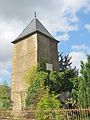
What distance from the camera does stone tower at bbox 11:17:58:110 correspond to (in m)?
27.8

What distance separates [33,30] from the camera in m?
29.1

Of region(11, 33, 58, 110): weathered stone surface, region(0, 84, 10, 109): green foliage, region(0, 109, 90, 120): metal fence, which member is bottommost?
Result: region(0, 109, 90, 120): metal fence

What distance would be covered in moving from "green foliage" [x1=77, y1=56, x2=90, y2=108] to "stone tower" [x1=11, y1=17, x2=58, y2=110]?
11861mm

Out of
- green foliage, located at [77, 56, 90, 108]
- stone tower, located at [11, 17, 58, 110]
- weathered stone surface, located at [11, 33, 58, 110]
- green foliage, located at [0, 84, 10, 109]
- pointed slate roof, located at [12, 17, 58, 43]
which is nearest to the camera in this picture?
green foliage, located at [77, 56, 90, 108]

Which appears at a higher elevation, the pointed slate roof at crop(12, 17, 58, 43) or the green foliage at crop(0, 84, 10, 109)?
the pointed slate roof at crop(12, 17, 58, 43)

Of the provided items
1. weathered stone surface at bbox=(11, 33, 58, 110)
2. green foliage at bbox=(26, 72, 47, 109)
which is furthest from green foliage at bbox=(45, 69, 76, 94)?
weathered stone surface at bbox=(11, 33, 58, 110)

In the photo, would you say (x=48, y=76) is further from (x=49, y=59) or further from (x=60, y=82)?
(x=49, y=59)

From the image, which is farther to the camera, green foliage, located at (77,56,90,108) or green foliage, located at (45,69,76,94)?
green foliage, located at (45,69,76,94)

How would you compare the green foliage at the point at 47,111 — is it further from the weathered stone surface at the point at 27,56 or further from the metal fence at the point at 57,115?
the weathered stone surface at the point at 27,56

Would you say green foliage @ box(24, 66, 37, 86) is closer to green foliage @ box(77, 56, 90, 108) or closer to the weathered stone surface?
the weathered stone surface

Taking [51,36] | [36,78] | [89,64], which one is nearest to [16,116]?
[89,64]

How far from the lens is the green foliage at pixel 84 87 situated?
1457 centimetres

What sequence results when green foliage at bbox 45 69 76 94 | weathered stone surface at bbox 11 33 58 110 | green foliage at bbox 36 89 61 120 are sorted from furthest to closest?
weathered stone surface at bbox 11 33 58 110, green foliage at bbox 45 69 76 94, green foliage at bbox 36 89 61 120

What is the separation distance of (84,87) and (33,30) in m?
15.2
